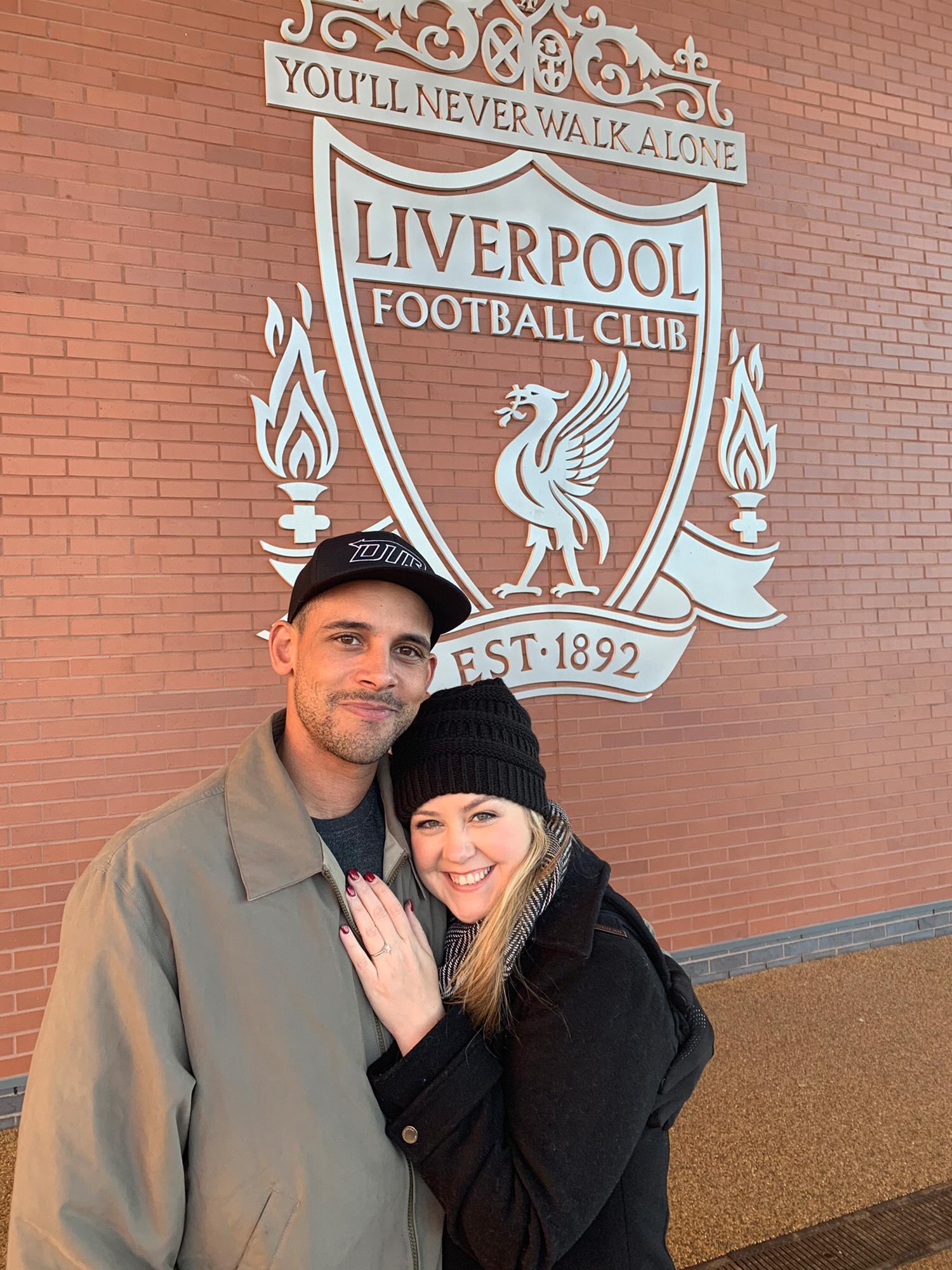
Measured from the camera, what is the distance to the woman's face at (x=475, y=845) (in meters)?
1.58

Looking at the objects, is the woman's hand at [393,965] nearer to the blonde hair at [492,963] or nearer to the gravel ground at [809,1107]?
the blonde hair at [492,963]

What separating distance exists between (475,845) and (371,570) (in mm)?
499

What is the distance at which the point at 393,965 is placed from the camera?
1457mm

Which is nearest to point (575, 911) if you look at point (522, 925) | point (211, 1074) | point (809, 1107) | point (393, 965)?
point (522, 925)

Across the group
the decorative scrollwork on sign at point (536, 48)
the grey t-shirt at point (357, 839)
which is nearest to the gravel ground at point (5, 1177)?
the grey t-shirt at point (357, 839)

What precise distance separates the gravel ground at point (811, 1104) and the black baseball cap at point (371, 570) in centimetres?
222

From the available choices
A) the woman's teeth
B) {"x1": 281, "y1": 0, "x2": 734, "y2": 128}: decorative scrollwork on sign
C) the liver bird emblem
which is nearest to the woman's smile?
the woman's teeth

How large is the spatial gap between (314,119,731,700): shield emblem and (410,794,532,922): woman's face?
2533 millimetres

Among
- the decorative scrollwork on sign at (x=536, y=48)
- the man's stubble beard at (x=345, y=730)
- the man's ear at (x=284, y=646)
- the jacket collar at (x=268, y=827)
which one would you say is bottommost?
the jacket collar at (x=268, y=827)

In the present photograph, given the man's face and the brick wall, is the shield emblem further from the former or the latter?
the man's face

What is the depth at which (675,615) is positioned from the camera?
4.66 meters

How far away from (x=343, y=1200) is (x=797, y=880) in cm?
410

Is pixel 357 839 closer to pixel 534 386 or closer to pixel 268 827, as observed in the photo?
pixel 268 827

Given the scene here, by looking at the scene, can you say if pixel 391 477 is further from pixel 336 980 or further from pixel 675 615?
pixel 336 980
